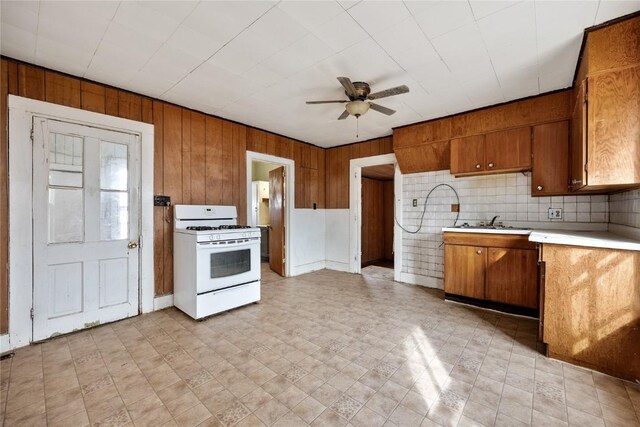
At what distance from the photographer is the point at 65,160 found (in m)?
2.66

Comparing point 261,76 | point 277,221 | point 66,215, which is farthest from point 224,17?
point 277,221

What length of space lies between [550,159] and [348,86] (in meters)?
2.53

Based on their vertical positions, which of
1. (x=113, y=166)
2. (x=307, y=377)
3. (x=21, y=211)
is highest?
(x=113, y=166)

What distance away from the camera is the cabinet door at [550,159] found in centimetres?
301

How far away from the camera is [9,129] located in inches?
92.9

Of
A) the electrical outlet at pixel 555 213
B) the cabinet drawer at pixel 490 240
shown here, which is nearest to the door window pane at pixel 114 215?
the cabinet drawer at pixel 490 240

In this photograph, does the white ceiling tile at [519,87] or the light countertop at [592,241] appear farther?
the white ceiling tile at [519,87]

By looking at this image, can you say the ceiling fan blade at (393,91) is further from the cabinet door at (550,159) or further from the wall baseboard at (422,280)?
the wall baseboard at (422,280)

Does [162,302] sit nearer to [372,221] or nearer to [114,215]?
[114,215]

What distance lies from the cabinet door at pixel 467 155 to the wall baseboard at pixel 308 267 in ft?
9.91

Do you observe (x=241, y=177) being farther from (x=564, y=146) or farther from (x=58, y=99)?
(x=564, y=146)

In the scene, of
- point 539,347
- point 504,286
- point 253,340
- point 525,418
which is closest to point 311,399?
point 253,340

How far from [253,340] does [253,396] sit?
0.77 metres

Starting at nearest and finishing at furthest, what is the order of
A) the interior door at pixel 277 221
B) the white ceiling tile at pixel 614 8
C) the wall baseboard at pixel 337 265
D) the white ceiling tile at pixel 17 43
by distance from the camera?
1. the white ceiling tile at pixel 614 8
2. the white ceiling tile at pixel 17 43
3. the interior door at pixel 277 221
4. the wall baseboard at pixel 337 265
